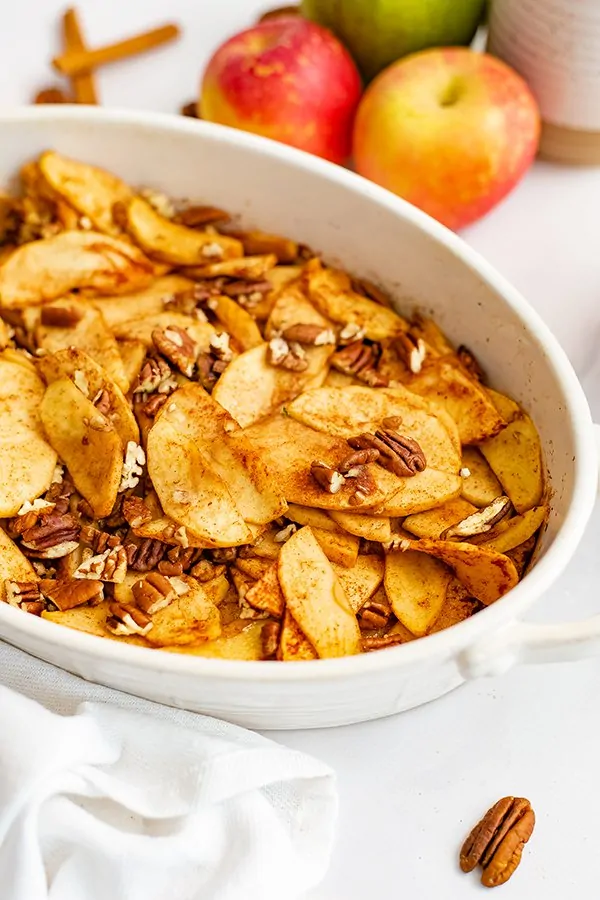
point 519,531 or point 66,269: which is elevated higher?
point 66,269

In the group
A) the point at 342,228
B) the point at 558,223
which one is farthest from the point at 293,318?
the point at 558,223

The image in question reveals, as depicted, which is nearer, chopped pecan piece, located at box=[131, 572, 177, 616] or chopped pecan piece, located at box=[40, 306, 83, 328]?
chopped pecan piece, located at box=[131, 572, 177, 616]

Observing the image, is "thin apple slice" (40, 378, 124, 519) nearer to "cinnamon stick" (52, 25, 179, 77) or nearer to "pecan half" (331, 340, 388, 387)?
"pecan half" (331, 340, 388, 387)

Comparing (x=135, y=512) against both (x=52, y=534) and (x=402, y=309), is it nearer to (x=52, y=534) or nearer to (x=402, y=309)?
(x=52, y=534)

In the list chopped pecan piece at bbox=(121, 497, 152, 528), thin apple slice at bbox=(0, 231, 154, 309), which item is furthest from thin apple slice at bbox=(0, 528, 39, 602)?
thin apple slice at bbox=(0, 231, 154, 309)

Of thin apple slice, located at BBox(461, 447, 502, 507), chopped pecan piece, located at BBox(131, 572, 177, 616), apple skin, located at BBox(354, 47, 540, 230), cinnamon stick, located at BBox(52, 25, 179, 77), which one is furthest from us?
cinnamon stick, located at BBox(52, 25, 179, 77)

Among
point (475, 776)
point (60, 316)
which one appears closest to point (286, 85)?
point (60, 316)
